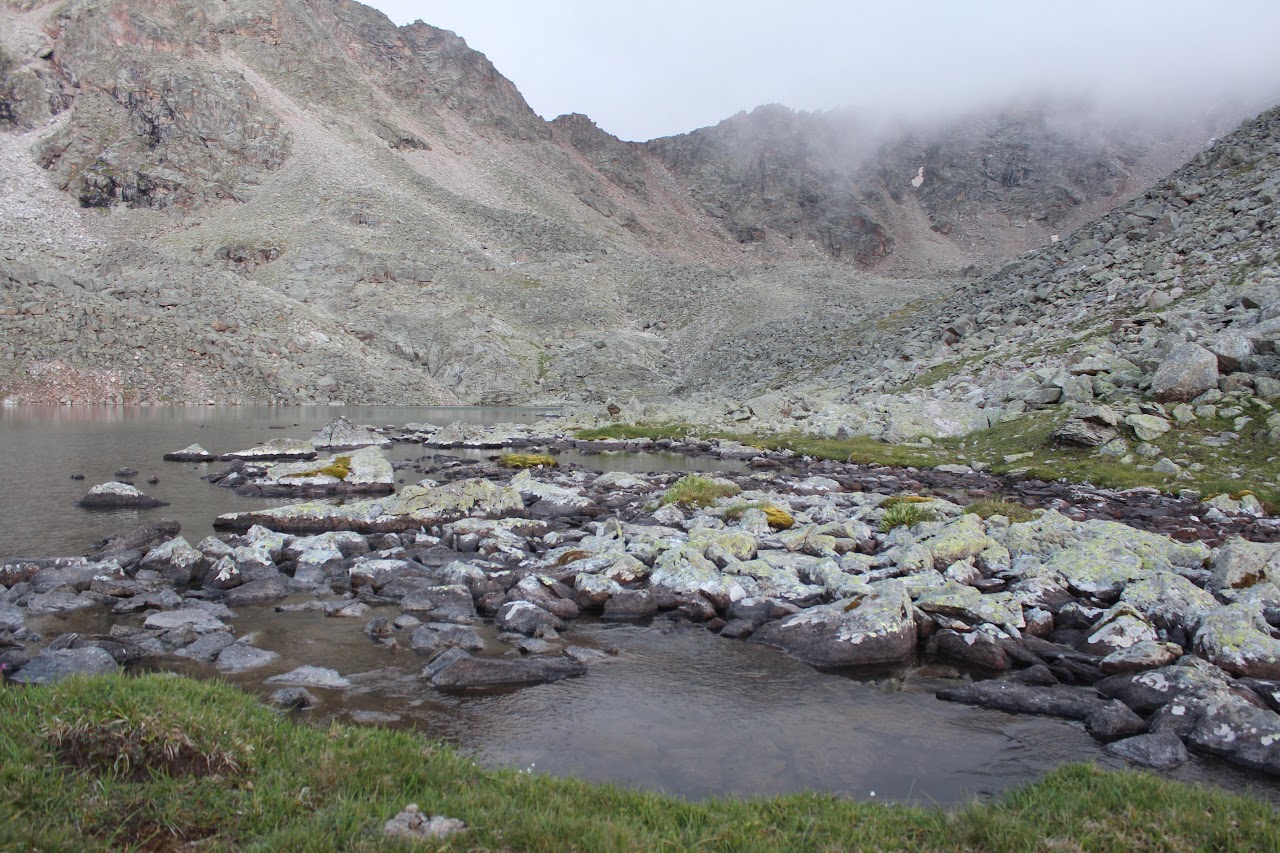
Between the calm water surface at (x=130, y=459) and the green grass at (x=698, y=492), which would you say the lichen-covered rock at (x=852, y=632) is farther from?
the calm water surface at (x=130, y=459)

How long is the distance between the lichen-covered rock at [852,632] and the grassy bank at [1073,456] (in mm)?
17834

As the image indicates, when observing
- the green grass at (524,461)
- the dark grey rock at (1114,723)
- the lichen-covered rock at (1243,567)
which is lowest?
the green grass at (524,461)

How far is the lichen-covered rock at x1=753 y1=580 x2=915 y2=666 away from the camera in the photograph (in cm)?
1233

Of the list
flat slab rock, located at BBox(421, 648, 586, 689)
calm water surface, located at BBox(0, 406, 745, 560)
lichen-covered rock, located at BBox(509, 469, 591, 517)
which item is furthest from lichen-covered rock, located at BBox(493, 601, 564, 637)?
calm water surface, located at BBox(0, 406, 745, 560)

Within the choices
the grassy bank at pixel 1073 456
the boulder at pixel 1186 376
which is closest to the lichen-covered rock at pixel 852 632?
the grassy bank at pixel 1073 456

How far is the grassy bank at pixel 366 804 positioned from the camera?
5.56m

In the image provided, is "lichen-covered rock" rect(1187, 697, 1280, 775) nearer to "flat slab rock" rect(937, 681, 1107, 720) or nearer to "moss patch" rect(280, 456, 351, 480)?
"flat slab rock" rect(937, 681, 1107, 720)

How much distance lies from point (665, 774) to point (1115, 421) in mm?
32041

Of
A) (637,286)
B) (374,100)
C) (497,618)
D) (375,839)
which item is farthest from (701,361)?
(374,100)

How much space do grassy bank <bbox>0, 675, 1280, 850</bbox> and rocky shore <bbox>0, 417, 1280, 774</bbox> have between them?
2936 mm

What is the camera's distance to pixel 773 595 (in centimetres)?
1503

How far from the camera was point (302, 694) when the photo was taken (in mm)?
9938

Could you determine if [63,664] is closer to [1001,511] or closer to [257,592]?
[257,592]

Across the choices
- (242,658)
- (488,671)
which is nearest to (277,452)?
(242,658)
